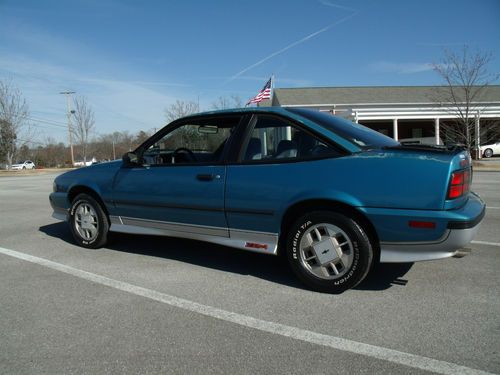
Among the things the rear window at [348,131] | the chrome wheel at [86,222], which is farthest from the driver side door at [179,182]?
the rear window at [348,131]

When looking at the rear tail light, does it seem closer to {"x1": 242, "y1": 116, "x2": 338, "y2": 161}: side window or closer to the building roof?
{"x1": 242, "y1": 116, "x2": 338, "y2": 161}: side window

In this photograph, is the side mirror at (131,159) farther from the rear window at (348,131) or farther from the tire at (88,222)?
the rear window at (348,131)

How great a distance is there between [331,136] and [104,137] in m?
85.8

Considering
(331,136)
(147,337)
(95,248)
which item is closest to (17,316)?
(147,337)

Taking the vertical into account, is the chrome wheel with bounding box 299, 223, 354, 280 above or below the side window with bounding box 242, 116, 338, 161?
below

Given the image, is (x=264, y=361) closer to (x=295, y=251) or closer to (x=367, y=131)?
(x=295, y=251)

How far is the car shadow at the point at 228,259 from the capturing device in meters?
3.77

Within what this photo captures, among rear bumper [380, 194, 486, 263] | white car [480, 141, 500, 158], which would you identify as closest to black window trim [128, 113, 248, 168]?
rear bumper [380, 194, 486, 263]

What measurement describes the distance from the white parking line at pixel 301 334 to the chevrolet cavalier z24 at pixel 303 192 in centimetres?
73

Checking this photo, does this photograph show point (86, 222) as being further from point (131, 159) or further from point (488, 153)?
point (488, 153)

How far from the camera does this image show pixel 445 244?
301 centimetres

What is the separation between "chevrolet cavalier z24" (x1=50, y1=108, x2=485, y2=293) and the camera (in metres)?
3.03

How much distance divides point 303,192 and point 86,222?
307 cm

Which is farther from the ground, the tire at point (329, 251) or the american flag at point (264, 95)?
the american flag at point (264, 95)
